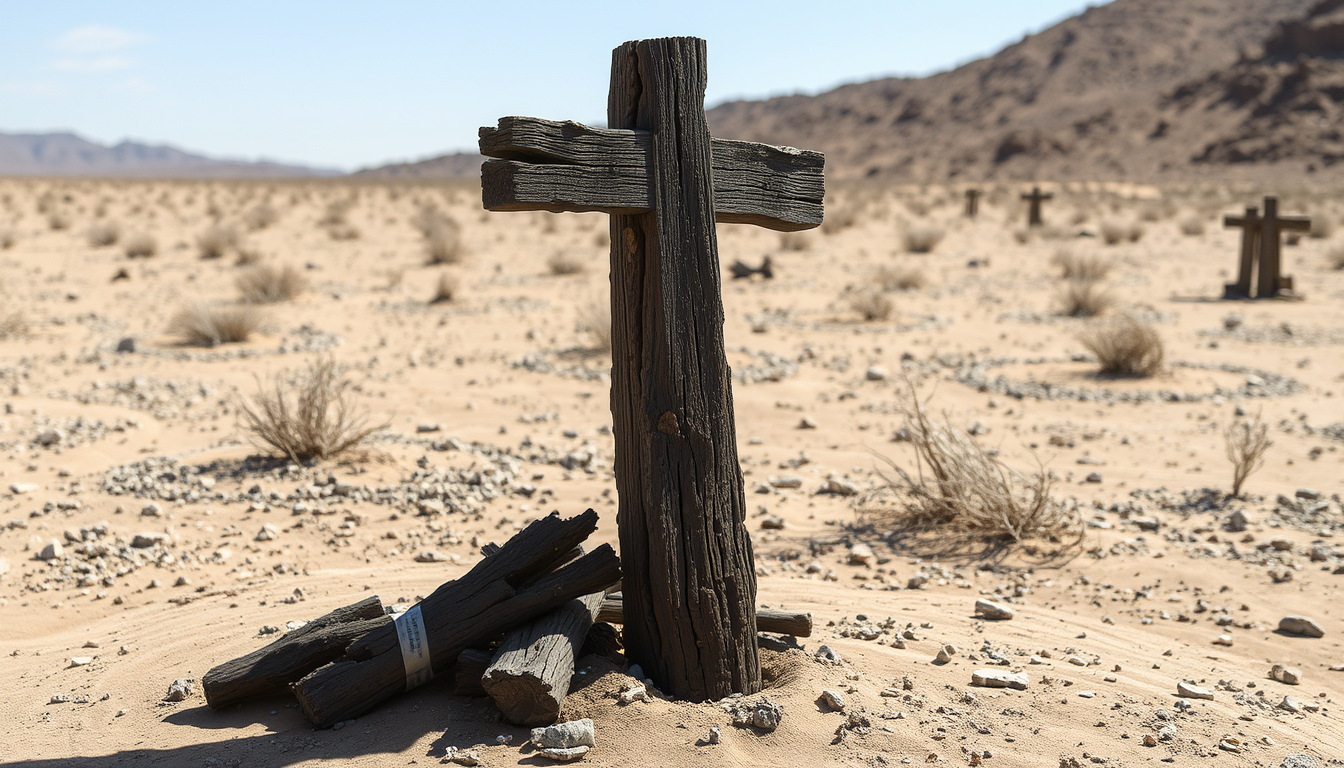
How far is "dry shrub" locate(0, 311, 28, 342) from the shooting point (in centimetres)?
1112

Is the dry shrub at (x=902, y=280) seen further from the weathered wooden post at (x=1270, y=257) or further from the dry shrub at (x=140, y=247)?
the dry shrub at (x=140, y=247)

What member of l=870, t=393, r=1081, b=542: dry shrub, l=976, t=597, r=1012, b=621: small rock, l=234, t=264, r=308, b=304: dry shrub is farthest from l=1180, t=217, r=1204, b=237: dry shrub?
l=976, t=597, r=1012, b=621: small rock

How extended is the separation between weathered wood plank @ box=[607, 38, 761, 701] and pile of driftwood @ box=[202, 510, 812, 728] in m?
0.24

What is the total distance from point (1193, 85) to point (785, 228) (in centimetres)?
7757

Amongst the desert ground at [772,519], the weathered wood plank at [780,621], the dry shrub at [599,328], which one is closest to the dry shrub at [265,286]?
the desert ground at [772,519]

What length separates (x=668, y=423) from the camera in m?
3.14

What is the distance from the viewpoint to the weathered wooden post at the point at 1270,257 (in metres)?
13.9

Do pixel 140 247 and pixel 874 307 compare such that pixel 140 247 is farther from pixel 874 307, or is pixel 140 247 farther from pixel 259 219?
pixel 874 307

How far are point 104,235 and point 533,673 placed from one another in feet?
70.7

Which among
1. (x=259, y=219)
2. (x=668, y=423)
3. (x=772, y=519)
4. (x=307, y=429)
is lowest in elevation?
(x=772, y=519)

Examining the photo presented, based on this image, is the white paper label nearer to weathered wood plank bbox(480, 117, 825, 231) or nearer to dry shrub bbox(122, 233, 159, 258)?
weathered wood plank bbox(480, 117, 825, 231)

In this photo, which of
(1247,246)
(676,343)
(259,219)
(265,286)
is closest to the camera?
(676,343)

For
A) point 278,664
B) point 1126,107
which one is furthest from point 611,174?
point 1126,107

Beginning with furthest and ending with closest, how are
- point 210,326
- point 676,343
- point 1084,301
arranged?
point 1084,301 → point 210,326 → point 676,343
